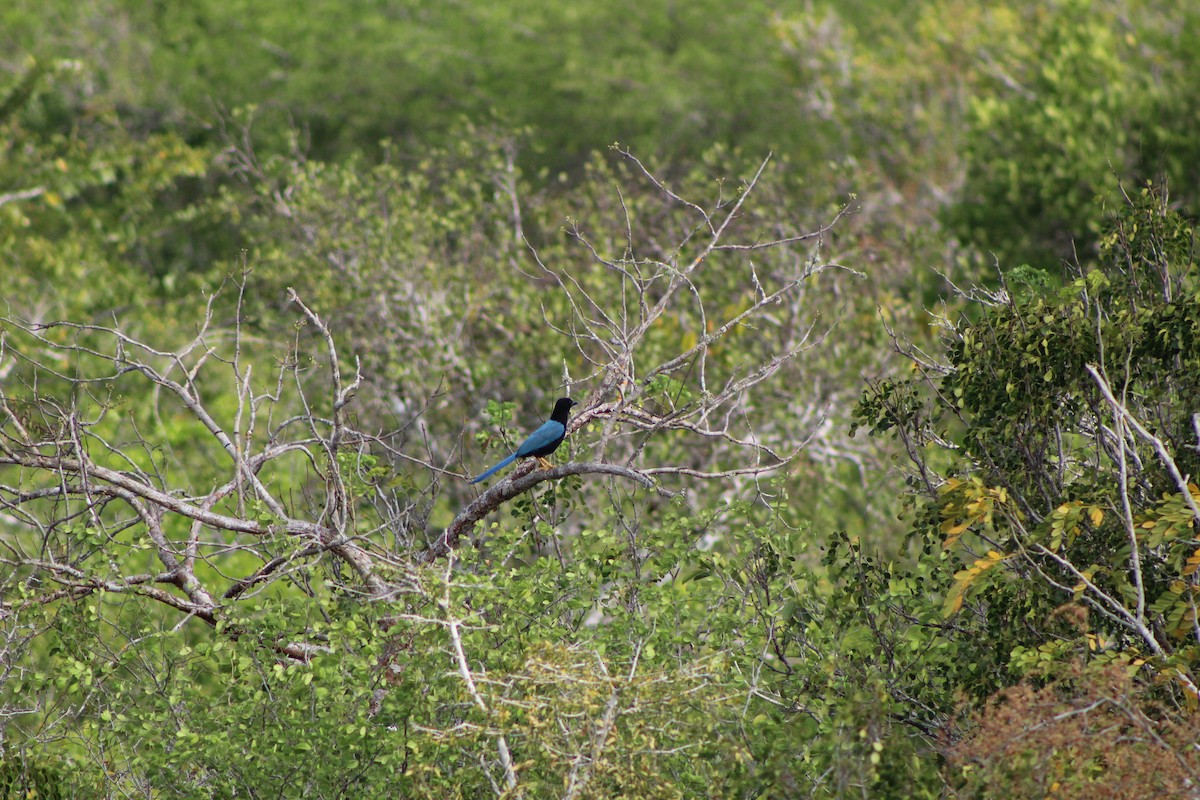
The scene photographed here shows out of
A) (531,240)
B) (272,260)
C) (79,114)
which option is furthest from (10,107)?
(79,114)

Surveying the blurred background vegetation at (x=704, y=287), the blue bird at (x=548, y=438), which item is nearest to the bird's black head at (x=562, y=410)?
the blue bird at (x=548, y=438)

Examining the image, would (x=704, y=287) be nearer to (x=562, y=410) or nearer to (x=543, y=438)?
(x=562, y=410)

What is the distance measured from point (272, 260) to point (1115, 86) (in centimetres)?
1371

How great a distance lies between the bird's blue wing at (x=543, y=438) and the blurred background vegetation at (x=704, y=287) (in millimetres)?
372

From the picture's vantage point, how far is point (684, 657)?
29.6 feet

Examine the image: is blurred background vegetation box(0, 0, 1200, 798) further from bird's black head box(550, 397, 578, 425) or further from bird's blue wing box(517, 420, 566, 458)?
bird's black head box(550, 397, 578, 425)

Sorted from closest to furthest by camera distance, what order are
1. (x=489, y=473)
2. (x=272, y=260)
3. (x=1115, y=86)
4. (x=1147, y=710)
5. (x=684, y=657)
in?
(x=1147, y=710) < (x=684, y=657) < (x=489, y=473) < (x=272, y=260) < (x=1115, y=86)

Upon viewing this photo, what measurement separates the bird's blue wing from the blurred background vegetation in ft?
1.22

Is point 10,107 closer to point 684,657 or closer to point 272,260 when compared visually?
point 272,260

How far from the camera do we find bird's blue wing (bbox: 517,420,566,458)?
369 inches

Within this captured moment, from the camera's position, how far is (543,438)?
942 centimetres

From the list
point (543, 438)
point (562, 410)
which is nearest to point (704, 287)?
point (562, 410)

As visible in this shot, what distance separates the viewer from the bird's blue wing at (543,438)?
9367 mm

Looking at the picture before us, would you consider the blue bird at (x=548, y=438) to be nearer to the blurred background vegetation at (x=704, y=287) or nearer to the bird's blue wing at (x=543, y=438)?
the bird's blue wing at (x=543, y=438)
